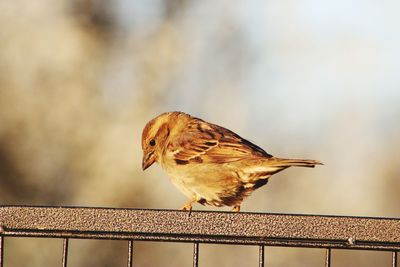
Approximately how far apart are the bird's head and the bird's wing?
0.08m

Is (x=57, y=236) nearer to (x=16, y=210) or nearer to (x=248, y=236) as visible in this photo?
(x=16, y=210)

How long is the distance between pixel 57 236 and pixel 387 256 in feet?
16.2

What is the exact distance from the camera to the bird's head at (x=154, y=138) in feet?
14.1

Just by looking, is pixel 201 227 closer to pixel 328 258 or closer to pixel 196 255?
pixel 196 255

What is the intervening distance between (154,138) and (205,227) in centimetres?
235

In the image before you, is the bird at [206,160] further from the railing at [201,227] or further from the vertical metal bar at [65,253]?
the vertical metal bar at [65,253]

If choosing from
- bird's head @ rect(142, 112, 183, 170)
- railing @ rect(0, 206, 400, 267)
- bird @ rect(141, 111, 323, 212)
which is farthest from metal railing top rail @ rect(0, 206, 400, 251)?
bird's head @ rect(142, 112, 183, 170)

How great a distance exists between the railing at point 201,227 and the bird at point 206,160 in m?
1.51

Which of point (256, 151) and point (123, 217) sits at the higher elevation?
point (256, 151)

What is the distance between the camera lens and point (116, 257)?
6680 mm

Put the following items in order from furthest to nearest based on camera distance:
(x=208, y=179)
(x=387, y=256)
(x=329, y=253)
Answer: (x=387, y=256)
(x=208, y=179)
(x=329, y=253)

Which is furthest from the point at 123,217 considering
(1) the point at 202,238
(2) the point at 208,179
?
(2) the point at 208,179

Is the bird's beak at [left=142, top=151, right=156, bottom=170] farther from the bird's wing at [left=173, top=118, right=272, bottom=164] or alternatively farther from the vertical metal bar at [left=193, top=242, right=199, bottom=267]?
the vertical metal bar at [left=193, top=242, right=199, bottom=267]

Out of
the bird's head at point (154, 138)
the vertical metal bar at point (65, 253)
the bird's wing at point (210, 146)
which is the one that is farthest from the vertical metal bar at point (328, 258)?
the bird's head at point (154, 138)
